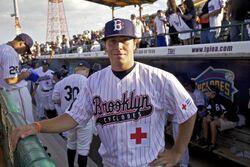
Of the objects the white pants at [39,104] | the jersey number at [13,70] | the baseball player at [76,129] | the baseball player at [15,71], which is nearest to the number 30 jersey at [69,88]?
the baseball player at [76,129]

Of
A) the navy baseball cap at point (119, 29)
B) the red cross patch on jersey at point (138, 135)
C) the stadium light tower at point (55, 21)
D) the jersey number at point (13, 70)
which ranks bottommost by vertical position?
the red cross patch on jersey at point (138, 135)

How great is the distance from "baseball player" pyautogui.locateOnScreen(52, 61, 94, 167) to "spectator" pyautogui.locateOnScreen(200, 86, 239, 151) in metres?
2.27

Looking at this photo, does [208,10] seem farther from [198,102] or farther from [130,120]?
[130,120]

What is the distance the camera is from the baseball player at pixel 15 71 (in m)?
4.29

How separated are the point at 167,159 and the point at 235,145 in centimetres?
430

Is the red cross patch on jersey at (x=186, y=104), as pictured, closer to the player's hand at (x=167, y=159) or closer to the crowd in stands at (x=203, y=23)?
the player's hand at (x=167, y=159)

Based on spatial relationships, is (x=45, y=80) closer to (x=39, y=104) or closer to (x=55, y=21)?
(x=39, y=104)

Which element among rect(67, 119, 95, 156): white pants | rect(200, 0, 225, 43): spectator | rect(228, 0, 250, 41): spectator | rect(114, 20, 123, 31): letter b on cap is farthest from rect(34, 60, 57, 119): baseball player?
rect(114, 20, 123, 31): letter b on cap

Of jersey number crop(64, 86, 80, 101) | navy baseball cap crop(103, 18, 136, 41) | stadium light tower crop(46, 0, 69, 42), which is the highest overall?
stadium light tower crop(46, 0, 69, 42)

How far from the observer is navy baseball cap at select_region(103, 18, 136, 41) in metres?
2.08

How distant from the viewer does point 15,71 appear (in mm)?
4312

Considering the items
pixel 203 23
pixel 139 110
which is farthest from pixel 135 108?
pixel 203 23

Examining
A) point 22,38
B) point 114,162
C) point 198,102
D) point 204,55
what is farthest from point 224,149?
point 114,162

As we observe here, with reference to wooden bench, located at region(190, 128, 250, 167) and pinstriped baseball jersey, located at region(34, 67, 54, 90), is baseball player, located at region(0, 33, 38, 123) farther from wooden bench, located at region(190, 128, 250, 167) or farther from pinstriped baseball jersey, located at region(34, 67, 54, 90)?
pinstriped baseball jersey, located at region(34, 67, 54, 90)
